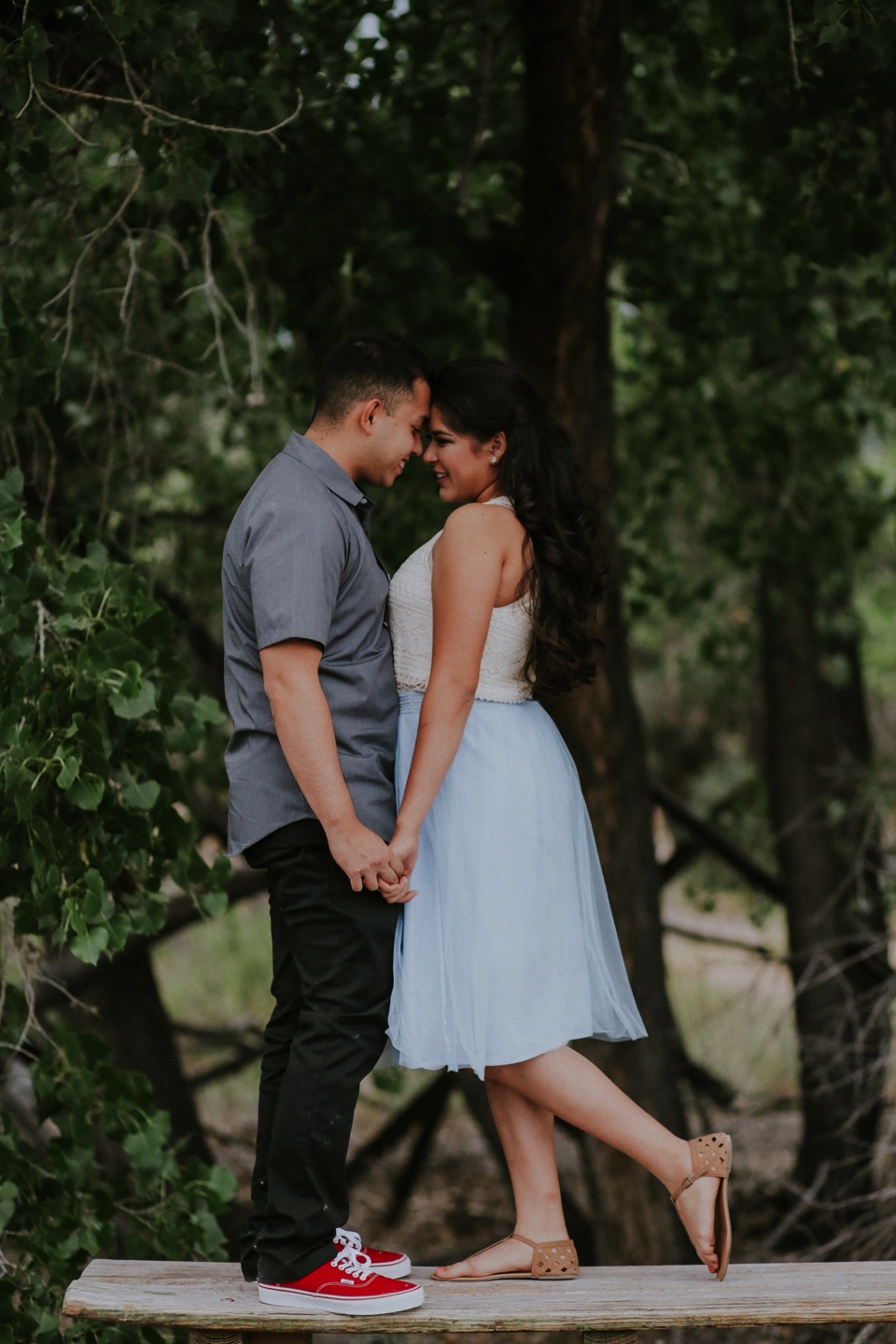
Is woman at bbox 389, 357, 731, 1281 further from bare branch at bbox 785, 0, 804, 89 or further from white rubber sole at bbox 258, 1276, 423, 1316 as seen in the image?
bare branch at bbox 785, 0, 804, 89

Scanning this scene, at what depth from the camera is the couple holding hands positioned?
7.73 feet

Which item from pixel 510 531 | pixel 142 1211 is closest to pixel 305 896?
pixel 510 531

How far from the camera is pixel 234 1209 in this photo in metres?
4.59

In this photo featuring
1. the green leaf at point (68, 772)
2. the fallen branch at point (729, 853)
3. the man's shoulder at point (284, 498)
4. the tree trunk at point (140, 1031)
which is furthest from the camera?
the fallen branch at point (729, 853)

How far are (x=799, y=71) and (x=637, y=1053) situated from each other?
2.94 meters

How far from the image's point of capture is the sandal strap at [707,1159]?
2443 millimetres

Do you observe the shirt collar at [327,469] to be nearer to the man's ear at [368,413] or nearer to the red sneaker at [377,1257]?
the man's ear at [368,413]

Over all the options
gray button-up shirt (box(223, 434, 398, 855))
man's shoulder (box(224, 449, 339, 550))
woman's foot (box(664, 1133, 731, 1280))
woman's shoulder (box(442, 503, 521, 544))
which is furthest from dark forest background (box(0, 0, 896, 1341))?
woman's foot (box(664, 1133, 731, 1280))

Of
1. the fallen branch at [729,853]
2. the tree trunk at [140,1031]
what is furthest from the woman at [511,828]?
the fallen branch at [729,853]

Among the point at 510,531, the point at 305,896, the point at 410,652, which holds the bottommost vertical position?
the point at 305,896

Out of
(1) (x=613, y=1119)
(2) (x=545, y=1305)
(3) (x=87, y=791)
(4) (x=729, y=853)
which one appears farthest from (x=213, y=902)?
(4) (x=729, y=853)

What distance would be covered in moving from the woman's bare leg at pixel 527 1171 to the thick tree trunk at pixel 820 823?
2929 mm

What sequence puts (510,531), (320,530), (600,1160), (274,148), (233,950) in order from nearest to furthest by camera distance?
(320,530) → (510,531) → (274,148) → (600,1160) → (233,950)

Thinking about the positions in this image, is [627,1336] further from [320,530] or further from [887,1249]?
[887,1249]
